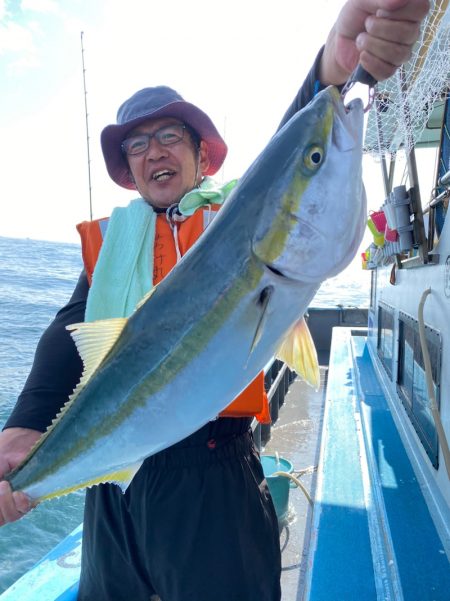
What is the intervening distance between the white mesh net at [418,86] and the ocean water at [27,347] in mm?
1252

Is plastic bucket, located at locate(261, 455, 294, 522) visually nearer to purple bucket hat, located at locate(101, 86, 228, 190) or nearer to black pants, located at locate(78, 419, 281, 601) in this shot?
black pants, located at locate(78, 419, 281, 601)

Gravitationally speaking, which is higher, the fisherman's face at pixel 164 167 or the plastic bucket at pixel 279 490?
the fisherman's face at pixel 164 167

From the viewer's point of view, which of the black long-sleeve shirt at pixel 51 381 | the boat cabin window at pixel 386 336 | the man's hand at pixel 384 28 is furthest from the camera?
the boat cabin window at pixel 386 336

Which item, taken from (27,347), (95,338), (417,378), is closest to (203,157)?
(95,338)

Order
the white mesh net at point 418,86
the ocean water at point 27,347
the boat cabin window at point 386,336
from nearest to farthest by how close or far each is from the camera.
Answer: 1. the white mesh net at point 418,86
2. the ocean water at point 27,347
3. the boat cabin window at point 386,336

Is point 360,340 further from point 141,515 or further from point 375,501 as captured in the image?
point 141,515

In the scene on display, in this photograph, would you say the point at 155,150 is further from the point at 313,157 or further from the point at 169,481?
the point at 169,481

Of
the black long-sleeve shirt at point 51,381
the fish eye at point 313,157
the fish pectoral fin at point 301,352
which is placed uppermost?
the fish eye at point 313,157

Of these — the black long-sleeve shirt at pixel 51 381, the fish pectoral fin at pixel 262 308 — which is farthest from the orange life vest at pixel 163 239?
the fish pectoral fin at pixel 262 308

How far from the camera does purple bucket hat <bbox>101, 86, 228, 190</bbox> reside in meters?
2.40

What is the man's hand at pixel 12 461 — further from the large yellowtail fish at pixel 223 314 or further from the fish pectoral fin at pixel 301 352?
the fish pectoral fin at pixel 301 352

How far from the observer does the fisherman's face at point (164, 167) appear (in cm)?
240

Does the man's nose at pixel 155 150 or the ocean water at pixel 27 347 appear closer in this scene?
the man's nose at pixel 155 150

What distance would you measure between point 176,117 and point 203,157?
29cm
